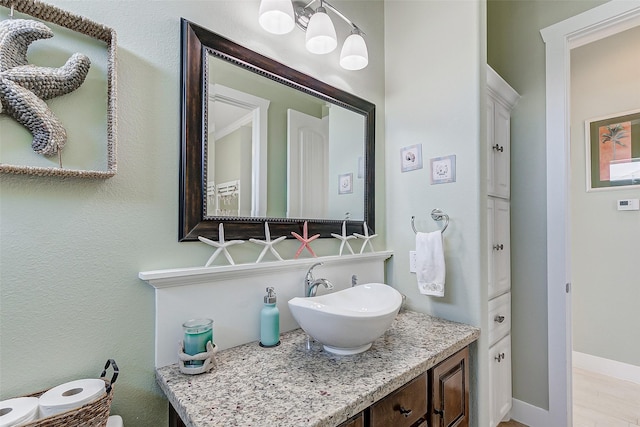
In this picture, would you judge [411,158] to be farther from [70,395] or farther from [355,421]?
[70,395]

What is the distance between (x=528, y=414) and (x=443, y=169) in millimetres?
1674

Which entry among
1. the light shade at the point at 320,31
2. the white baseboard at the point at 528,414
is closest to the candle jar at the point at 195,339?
the light shade at the point at 320,31

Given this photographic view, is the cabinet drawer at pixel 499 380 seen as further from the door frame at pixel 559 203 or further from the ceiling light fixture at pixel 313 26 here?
the ceiling light fixture at pixel 313 26

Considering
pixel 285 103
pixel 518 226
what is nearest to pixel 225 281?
pixel 285 103

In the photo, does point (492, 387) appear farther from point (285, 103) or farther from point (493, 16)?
point (493, 16)

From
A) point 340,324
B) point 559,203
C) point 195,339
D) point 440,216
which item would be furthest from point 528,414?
point 195,339

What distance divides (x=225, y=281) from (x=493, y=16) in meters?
2.51

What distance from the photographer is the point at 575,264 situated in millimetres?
2643

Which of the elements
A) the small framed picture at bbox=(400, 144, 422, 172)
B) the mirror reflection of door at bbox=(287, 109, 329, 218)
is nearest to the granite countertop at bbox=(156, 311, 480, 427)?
the mirror reflection of door at bbox=(287, 109, 329, 218)

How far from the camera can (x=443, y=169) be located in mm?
1438

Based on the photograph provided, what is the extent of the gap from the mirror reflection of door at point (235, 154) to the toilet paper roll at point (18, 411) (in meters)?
0.63

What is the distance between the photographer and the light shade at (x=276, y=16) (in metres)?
1.10

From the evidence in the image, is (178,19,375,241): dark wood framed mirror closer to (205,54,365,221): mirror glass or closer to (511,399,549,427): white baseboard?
(205,54,365,221): mirror glass

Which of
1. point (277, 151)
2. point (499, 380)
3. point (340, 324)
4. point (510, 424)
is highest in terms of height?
point (277, 151)
